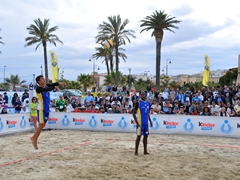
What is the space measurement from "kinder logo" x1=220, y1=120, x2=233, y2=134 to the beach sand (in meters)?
1.62

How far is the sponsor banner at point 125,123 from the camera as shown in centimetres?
1273

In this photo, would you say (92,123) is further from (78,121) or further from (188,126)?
(188,126)

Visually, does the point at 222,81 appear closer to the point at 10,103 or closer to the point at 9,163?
the point at 10,103

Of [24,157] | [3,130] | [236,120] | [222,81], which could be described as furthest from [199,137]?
[222,81]

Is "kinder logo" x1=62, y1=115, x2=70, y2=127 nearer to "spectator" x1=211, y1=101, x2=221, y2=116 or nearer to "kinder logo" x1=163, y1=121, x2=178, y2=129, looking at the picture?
"kinder logo" x1=163, y1=121, x2=178, y2=129

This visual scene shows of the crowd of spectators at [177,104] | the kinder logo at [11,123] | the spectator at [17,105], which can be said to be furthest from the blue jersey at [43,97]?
the spectator at [17,105]

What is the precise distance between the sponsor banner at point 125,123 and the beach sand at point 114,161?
175 cm

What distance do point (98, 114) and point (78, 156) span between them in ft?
20.2

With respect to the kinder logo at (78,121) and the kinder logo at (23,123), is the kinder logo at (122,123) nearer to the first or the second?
the kinder logo at (78,121)

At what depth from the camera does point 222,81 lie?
55.2 meters

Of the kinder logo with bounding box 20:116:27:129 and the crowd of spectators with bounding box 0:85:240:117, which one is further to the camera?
the crowd of spectators with bounding box 0:85:240:117

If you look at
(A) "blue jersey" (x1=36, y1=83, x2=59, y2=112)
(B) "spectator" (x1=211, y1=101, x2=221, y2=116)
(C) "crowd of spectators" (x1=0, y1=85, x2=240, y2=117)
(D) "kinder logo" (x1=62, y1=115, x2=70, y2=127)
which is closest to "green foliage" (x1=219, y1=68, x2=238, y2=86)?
(C) "crowd of spectators" (x1=0, y1=85, x2=240, y2=117)


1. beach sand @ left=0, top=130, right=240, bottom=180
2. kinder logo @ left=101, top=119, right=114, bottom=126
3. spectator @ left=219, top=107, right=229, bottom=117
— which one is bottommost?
beach sand @ left=0, top=130, right=240, bottom=180

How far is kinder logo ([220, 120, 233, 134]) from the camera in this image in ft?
41.4
